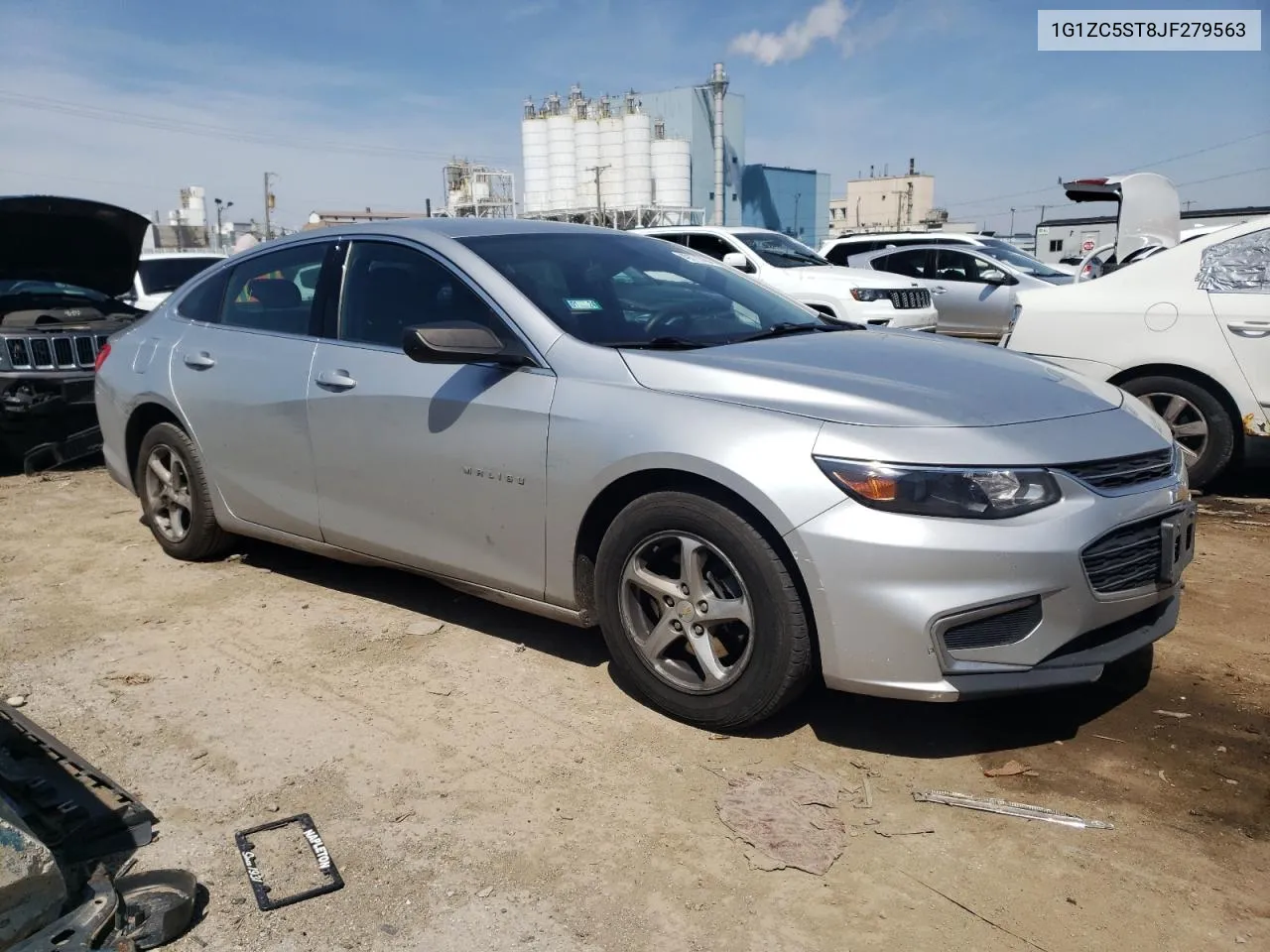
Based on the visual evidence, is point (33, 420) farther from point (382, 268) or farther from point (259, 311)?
point (382, 268)

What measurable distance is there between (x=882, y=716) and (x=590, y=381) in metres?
1.47

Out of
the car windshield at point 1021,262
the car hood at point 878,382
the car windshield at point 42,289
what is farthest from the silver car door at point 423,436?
the car windshield at point 1021,262

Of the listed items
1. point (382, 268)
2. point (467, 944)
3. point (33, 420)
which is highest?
point (382, 268)

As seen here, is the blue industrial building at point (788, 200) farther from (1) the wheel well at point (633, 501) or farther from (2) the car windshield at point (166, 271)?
(1) the wheel well at point (633, 501)

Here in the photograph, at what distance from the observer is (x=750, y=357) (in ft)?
11.1

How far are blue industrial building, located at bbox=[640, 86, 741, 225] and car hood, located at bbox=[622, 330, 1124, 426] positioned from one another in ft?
158

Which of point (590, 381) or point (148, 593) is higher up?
point (590, 381)

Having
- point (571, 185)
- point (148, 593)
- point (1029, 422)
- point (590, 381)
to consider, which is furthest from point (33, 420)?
point (571, 185)

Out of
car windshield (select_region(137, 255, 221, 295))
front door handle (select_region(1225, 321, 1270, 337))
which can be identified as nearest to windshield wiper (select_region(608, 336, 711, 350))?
front door handle (select_region(1225, 321, 1270, 337))

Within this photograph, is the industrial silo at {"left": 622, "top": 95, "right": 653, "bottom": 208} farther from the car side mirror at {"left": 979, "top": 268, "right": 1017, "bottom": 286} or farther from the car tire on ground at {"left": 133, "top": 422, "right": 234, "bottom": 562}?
the car tire on ground at {"left": 133, "top": 422, "right": 234, "bottom": 562}

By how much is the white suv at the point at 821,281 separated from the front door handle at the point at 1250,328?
4.87 meters

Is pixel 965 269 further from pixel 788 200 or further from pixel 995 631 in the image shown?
pixel 788 200

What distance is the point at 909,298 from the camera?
11.2 meters

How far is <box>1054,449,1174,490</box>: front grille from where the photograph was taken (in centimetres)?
293
